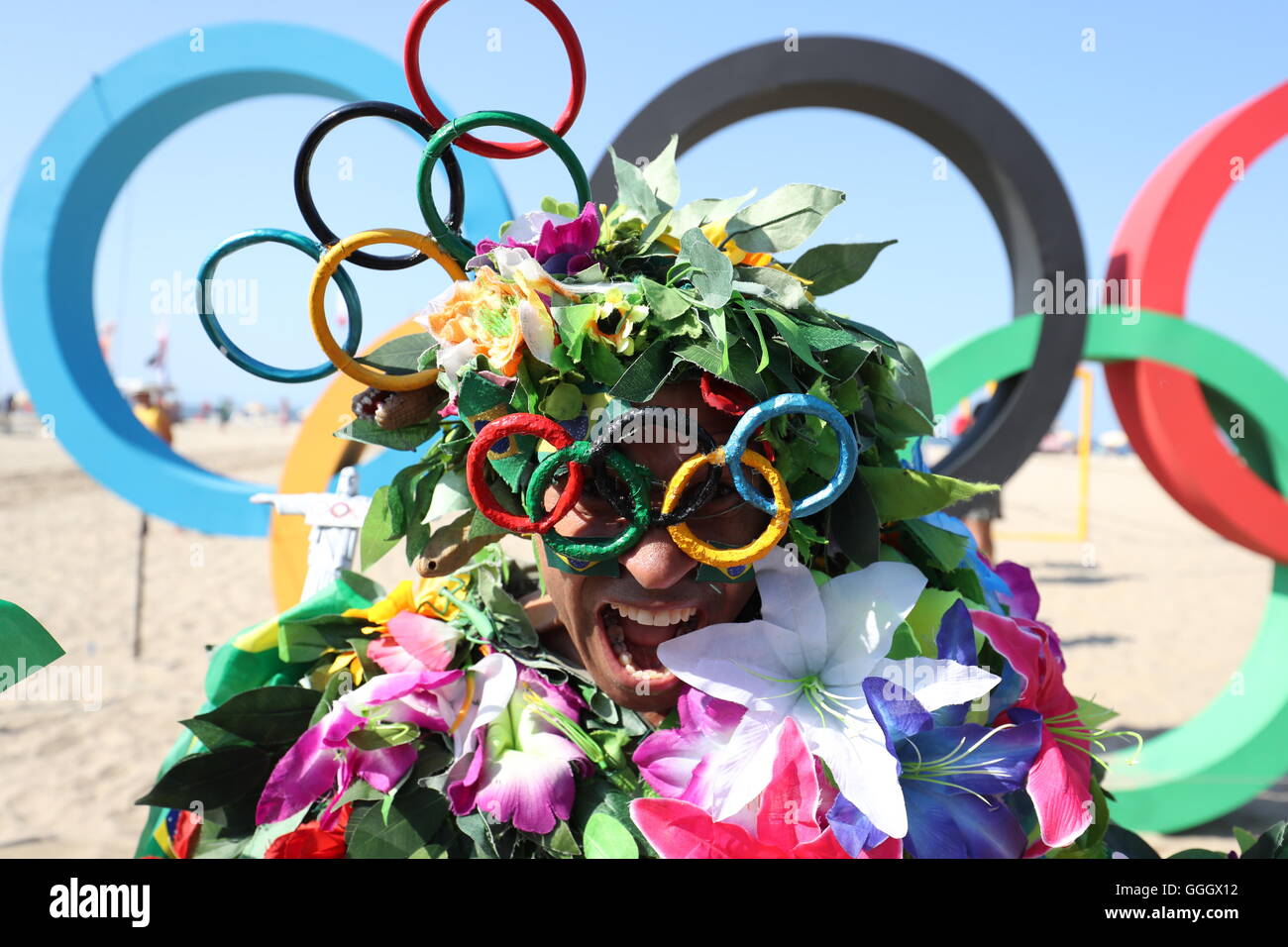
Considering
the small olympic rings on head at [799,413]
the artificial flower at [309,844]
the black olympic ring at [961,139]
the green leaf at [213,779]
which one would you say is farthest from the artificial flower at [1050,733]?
the black olympic ring at [961,139]

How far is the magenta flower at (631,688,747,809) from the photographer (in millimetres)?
1237

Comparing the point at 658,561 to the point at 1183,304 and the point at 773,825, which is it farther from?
the point at 1183,304

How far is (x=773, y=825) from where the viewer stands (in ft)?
3.87

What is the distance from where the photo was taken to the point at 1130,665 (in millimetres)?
6605

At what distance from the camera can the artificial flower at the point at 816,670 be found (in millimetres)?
1167

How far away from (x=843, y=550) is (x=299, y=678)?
0.95 metres

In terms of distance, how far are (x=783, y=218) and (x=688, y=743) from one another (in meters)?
0.72

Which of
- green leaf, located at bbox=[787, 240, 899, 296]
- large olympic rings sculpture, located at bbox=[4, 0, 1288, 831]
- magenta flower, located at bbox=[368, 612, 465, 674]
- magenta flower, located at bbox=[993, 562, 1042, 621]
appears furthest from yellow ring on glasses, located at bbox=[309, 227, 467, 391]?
large olympic rings sculpture, located at bbox=[4, 0, 1288, 831]

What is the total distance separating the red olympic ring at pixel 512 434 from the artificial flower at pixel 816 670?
241mm

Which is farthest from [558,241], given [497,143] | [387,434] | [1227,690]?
[1227,690]

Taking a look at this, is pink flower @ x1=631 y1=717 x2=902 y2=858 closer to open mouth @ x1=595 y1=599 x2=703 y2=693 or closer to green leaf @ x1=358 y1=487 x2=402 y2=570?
open mouth @ x1=595 y1=599 x2=703 y2=693

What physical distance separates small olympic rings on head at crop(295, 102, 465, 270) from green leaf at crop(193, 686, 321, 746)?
0.68m
